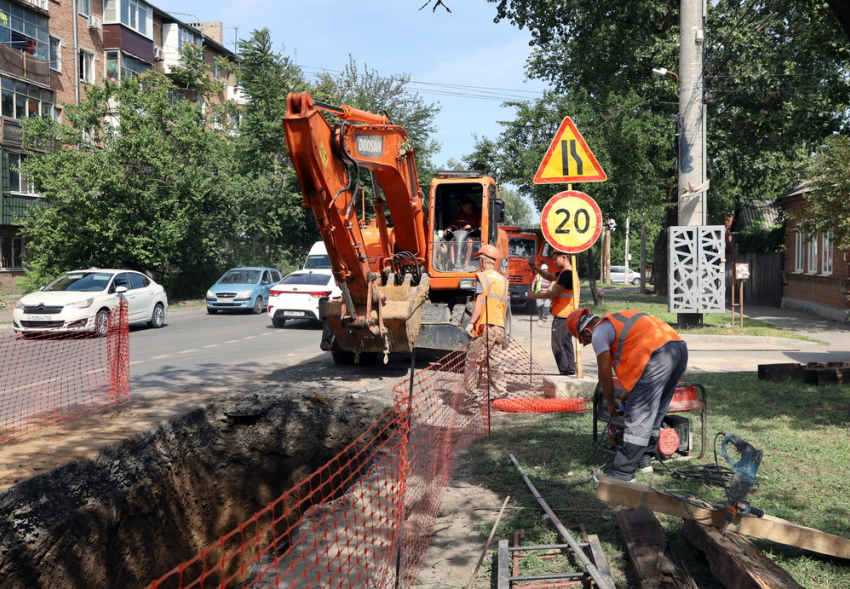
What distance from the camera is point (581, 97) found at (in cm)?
2416

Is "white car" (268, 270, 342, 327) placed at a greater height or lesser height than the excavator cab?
lesser

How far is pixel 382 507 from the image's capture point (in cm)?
533

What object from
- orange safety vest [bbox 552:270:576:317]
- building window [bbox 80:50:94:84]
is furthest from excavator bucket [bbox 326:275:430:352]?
building window [bbox 80:50:94:84]

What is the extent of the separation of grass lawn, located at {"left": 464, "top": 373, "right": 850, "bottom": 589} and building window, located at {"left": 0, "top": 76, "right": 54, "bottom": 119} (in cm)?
2793

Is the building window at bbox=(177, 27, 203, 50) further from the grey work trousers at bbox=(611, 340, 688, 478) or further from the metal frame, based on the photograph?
the grey work trousers at bbox=(611, 340, 688, 478)

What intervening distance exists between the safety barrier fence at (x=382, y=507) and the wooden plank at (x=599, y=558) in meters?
1.03

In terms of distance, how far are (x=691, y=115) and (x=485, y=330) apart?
9.26 meters

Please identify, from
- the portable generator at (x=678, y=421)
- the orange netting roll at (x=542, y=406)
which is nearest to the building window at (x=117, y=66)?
the orange netting roll at (x=542, y=406)

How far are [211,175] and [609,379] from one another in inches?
1047

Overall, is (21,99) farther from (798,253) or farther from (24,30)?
(798,253)

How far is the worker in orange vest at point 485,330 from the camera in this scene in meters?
7.91

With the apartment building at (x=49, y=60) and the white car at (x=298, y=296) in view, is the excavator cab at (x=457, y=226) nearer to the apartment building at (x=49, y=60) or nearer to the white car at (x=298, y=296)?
the white car at (x=298, y=296)

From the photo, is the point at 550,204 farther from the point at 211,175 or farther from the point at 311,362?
the point at 211,175

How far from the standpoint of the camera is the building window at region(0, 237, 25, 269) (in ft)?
92.0
